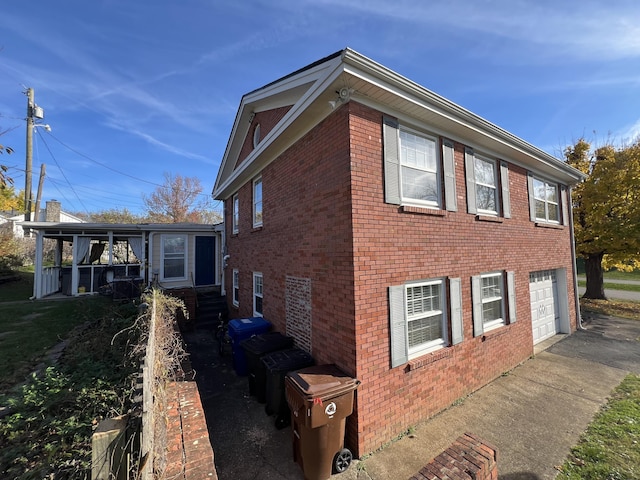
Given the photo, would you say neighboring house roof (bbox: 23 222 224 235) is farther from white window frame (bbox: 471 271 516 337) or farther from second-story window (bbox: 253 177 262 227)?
white window frame (bbox: 471 271 516 337)

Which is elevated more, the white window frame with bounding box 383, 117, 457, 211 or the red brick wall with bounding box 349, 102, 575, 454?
the white window frame with bounding box 383, 117, 457, 211

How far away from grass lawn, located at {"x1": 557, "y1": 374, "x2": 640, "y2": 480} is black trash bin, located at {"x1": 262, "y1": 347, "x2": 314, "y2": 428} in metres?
3.76

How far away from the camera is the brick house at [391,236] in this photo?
4.15m

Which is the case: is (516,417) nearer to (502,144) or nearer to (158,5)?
(502,144)

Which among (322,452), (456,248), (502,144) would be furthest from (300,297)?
(502,144)

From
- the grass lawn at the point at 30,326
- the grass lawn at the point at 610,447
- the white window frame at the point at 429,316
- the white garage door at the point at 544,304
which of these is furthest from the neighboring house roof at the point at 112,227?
the grass lawn at the point at 610,447

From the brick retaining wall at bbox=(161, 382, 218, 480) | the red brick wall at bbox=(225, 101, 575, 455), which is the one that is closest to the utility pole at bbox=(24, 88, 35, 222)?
the red brick wall at bbox=(225, 101, 575, 455)

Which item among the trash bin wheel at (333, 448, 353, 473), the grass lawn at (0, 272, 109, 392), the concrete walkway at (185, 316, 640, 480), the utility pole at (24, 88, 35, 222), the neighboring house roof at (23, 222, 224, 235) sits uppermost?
the utility pole at (24, 88, 35, 222)

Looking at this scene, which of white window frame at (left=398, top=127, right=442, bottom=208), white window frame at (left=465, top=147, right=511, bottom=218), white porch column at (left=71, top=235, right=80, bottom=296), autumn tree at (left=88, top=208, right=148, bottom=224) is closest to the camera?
white window frame at (left=398, top=127, right=442, bottom=208)

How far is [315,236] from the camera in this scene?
5086 millimetres

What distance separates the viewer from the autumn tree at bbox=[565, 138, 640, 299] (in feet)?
38.5

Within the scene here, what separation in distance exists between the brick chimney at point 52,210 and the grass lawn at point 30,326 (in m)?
5.71

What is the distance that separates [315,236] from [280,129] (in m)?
2.49

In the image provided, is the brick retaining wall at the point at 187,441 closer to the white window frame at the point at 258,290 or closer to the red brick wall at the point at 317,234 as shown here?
the red brick wall at the point at 317,234
